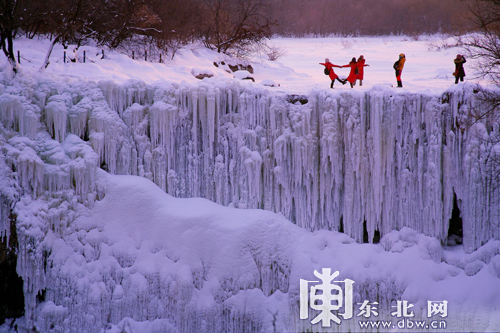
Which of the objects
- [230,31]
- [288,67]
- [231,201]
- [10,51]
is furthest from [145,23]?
[231,201]

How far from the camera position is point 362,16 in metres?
35.0

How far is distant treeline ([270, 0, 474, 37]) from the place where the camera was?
105ft

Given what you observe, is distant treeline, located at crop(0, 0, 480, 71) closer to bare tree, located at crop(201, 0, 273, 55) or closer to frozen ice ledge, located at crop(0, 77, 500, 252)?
bare tree, located at crop(201, 0, 273, 55)

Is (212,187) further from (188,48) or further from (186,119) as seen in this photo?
(188,48)

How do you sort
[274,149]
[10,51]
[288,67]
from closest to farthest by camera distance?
[274,149]
[10,51]
[288,67]

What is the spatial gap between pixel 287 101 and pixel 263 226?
8.05 feet

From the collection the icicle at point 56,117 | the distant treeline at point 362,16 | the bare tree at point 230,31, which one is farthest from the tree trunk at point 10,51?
the distant treeline at point 362,16

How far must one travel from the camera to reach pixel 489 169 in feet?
28.3

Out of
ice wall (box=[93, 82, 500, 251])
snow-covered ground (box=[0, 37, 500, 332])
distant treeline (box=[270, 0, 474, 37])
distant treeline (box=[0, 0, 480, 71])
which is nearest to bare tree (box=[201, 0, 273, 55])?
distant treeline (box=[0, 0, 480, 71])

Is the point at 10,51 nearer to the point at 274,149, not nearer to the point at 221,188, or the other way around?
the point at 221,188

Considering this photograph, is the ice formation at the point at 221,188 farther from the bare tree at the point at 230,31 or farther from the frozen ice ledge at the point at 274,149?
the bare tree at the point at 230,31

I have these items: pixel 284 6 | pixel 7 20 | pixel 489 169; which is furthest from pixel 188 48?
pixel 284 6

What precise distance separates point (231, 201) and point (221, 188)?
319 mm

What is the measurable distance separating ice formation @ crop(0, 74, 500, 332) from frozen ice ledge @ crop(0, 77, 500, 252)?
0.03 metres
